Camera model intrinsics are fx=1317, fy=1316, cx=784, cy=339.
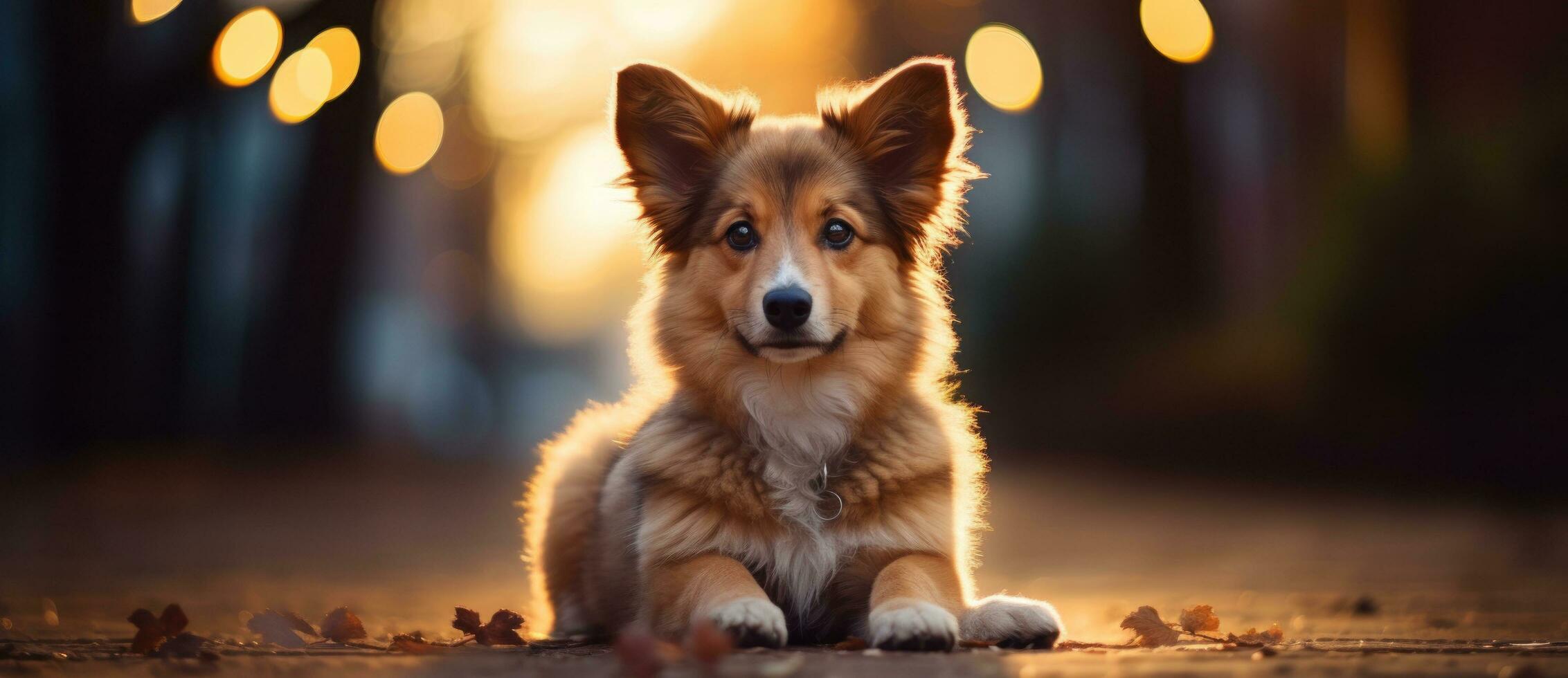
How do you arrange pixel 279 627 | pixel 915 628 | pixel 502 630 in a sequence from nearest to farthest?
pixel 915 628 < pixel 279 627 < pixel 502 630

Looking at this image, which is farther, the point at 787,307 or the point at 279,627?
the point at 279,627

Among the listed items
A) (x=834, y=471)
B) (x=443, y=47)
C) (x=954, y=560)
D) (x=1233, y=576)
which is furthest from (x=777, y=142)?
(x=443, y=47)

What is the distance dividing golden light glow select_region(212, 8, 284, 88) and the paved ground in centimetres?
509

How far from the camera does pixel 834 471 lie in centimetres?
446

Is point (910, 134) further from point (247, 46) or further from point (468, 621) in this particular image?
point (247, 46)

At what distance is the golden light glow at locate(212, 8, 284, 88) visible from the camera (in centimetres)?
1533

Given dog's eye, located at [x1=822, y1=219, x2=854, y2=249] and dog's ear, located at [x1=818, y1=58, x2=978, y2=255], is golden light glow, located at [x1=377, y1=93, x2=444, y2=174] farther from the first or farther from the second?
dog's eye, located at [x1=822, y1=219, x2=854, y2=249]

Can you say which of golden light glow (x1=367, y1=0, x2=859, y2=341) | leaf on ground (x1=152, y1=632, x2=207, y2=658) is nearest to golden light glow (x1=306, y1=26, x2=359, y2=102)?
golden light glow (x1=367, y1=0, x2=859, y2=341)

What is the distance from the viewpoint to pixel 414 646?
160 inches

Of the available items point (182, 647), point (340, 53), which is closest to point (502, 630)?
point (182, 647)

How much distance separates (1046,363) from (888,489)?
15.7 metres

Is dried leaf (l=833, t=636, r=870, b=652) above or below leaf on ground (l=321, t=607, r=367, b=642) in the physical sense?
below

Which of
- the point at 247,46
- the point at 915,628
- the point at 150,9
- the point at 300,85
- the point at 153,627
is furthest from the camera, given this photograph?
the point at 300,85

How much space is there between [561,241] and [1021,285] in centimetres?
1563
